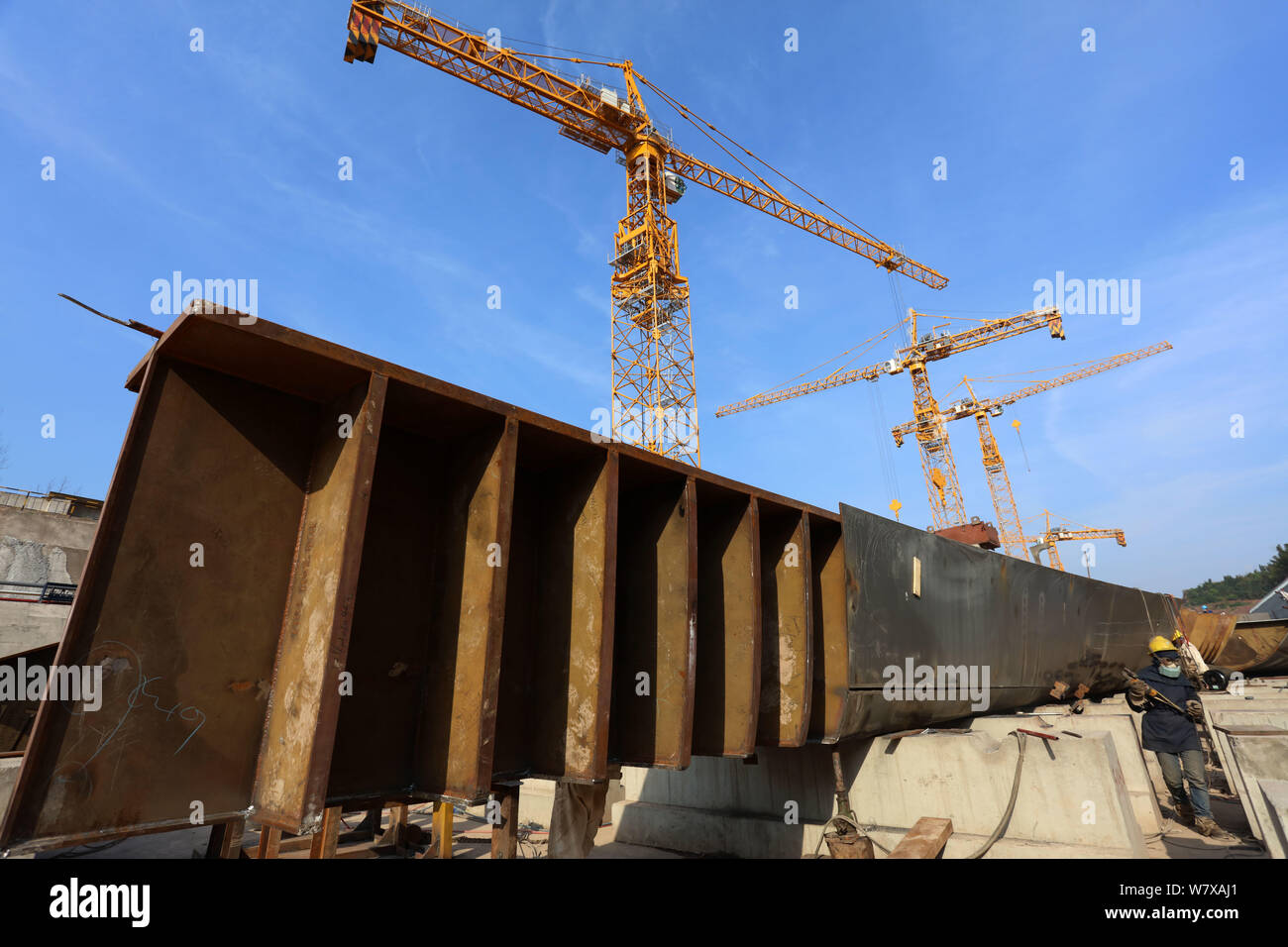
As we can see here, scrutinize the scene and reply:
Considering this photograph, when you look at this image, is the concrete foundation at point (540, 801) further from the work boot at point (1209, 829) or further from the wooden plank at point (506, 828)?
the work boot at point (1209, 829)

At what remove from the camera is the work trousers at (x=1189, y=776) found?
252 inches

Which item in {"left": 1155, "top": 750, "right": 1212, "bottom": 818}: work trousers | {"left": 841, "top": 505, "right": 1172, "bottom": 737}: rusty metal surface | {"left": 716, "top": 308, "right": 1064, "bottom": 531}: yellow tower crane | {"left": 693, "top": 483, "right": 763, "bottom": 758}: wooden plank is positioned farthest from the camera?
{"left": 716, "top": 308, "right": 1064, "bottom": 531}: yellow tower crane

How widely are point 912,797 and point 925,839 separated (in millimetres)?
1154

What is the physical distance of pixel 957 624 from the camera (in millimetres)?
7047

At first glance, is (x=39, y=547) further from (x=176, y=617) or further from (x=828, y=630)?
(x=828, y=630)

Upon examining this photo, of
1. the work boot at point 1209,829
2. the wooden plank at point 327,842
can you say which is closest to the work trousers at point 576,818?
the wooden plank at point 327,842

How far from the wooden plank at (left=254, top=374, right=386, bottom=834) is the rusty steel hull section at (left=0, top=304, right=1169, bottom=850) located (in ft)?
0.04

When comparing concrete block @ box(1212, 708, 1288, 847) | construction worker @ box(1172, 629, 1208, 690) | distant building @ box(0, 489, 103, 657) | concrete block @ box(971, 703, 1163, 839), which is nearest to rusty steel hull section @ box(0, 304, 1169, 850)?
concrete block @ box(971, 703, 1163, 839)

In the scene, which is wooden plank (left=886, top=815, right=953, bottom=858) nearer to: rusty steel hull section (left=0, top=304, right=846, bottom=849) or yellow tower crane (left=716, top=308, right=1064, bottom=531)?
rusty steel hull section (left=0, top=304, right=846, bottom=849)

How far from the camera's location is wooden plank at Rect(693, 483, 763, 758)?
4.64m

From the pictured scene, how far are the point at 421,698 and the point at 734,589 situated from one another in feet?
8.01

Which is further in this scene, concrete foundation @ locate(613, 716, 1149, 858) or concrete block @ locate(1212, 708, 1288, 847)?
concrete foundation @ locate(613, 716, 1149, 858)

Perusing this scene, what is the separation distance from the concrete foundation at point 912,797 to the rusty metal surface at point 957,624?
0.55 m
